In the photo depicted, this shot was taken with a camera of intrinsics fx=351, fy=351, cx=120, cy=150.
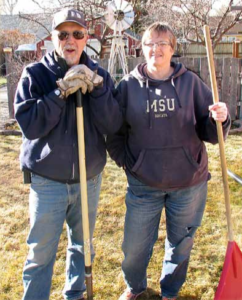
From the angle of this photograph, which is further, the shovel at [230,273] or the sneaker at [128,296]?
the sneaker at [128,296]

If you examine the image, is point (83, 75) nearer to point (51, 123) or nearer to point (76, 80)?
point (76, 80)

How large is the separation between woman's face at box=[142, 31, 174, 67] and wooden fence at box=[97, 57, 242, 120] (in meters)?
6.08

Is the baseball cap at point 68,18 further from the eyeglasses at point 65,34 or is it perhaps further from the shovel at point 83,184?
the shovel at point 83,184

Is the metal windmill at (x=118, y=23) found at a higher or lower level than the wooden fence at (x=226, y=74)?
higher

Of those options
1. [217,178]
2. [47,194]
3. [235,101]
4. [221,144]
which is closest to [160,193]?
[221,144]

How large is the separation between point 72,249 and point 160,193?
2.66ft

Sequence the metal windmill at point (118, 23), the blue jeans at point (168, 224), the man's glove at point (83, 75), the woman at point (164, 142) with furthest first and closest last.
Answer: the metal windmill at point (118, 23), the blue jeans at point (168, 224), the woman at point (164, 142), the man's glove at point (83, 75)

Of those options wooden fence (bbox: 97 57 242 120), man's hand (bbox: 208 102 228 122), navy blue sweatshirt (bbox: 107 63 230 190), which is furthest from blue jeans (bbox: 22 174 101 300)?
wooden fence (bbox: 97 57 242 120)

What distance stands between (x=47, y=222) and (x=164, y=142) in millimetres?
936

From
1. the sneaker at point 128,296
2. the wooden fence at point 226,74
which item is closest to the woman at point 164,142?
the sneaker at point 128,296

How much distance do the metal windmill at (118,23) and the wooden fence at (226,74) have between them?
2.47ft

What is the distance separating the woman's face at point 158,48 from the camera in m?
2.29

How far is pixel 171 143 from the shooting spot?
7.74ft

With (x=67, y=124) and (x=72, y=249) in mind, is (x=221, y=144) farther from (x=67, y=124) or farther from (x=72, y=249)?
(x=72, y=249)
